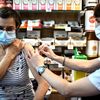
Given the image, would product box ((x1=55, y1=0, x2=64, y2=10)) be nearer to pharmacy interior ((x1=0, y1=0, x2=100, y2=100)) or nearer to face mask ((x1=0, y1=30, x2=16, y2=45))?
pharmacy interior ((x1=0, y1=0, x2=100, y2=100))

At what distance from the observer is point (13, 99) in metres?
1.99

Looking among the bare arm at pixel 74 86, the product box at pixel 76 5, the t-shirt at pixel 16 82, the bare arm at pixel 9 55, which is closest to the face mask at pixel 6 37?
the bare arm at pixel 9 55

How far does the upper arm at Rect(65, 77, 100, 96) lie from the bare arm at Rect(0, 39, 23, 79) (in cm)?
58

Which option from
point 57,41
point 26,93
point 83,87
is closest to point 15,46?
point 26,93

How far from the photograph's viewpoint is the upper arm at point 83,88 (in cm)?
159

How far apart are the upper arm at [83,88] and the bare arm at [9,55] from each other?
58cm

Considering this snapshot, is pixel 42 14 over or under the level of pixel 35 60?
over

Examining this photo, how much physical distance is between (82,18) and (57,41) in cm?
64

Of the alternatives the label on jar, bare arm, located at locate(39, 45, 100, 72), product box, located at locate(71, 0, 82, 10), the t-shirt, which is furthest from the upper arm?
product box, located at locate(71, 0, 82, 10)

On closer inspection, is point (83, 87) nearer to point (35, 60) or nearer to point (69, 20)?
point (35, 60)

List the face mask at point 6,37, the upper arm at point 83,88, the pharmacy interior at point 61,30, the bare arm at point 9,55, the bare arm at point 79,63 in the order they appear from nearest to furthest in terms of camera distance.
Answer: the upper arm at point 83,88 < the bare arm at point 9,55 < the face mask at point 6,37 < the bare arm at point 79,63 < the pharmacy interior at point 61,30

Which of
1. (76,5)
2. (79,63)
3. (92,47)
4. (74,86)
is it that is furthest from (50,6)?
(74,86)

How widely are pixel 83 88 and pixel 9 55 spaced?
2.33 feet

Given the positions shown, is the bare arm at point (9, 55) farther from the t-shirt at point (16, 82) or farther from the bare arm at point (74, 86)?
the bare arm at point (74, 86)
